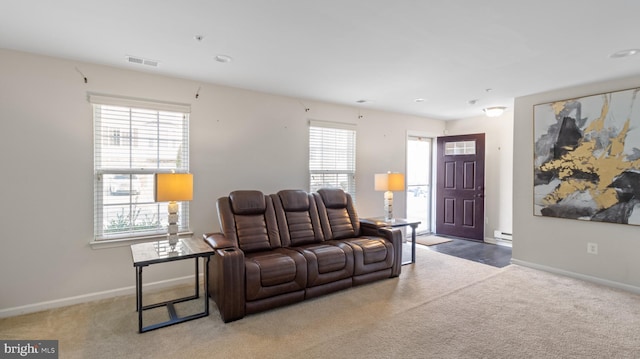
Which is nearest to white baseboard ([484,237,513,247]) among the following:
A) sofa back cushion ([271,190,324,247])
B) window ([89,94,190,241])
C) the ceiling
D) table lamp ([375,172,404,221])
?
table lamp ([375,172,404,221])

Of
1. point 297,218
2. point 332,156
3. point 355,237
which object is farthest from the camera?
point 332,156

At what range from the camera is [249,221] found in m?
3.49

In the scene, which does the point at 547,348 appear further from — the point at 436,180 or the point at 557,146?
the point at 436,180

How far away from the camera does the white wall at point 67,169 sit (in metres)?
2.81

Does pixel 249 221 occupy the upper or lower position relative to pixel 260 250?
upper

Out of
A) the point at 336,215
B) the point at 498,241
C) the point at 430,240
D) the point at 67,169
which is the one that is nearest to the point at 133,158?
the point at 67,169

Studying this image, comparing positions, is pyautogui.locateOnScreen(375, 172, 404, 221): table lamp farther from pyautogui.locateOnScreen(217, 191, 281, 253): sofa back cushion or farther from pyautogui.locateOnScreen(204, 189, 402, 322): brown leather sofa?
pyautogui.locateOnScreen(217, 191, 281, 253): sofa back cushion

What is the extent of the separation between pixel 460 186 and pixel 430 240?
122 centimetres

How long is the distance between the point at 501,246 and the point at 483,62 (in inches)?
147

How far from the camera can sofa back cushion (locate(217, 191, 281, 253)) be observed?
3350mm

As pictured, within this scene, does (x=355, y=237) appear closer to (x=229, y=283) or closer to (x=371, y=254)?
(x=371, y=254)

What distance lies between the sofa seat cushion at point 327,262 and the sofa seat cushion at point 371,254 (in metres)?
0.09

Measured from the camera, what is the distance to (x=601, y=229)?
11.9 ft

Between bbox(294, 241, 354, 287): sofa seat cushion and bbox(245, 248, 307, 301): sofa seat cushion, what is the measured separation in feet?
0.30
